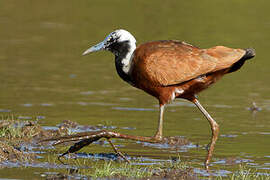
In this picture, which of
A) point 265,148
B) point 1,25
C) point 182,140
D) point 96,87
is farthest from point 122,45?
point 1,25

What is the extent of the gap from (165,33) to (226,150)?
33.5 feet

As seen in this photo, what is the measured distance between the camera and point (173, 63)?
8852 millimetres

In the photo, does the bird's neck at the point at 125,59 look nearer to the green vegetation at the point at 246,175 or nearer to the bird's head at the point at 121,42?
the bird's head at the point at 121,42

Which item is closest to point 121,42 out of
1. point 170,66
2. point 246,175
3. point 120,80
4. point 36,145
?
point 170,66

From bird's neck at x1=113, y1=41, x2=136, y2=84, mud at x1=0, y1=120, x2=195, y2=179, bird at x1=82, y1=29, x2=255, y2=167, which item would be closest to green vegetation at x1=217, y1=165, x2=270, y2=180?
mud at x1=0, y1=120, x2=195, y2=179

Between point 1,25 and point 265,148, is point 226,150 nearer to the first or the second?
point 265,148

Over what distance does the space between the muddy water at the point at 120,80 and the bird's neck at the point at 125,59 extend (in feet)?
3.49

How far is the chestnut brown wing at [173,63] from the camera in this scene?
28.8ft

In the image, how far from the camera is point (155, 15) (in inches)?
874

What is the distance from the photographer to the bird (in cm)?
879

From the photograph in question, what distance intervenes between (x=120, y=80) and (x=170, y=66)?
614 cm

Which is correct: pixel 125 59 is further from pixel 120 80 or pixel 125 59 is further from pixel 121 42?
pixel 120 80

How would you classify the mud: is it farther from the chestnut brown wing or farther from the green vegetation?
the chestnut brown wing

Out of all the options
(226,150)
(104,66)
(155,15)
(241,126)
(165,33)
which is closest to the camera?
(226,150)
